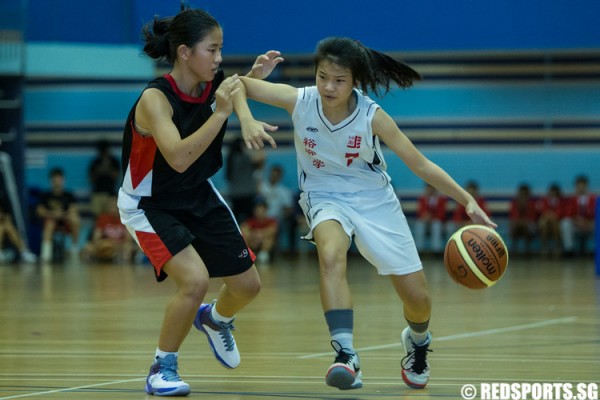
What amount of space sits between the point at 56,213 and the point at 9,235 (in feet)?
2.59

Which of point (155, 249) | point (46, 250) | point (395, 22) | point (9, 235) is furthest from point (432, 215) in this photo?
point (155, 249)

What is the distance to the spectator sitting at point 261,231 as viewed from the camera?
16.9 meters

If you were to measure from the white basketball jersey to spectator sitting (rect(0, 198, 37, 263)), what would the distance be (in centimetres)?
1192

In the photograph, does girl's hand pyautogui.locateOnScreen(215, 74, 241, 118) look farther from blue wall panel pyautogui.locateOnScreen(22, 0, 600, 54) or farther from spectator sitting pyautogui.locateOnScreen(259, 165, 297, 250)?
spectator sitting pyautogui.locateOnScreen(259, 165, 297, 250)

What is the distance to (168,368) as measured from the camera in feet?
17.0

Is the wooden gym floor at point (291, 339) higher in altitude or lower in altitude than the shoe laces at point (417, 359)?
lower

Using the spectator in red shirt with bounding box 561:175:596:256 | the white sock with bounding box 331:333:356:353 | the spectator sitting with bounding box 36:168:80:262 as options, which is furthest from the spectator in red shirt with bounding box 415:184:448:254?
the white sock with bounding box 331:333:356:353

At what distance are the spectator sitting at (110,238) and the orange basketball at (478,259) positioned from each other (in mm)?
12235

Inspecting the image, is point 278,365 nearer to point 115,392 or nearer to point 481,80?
point 115,392

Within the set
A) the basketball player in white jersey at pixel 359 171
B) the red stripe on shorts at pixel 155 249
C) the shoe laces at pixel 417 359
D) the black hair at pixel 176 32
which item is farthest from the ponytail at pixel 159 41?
the shoe laces at pixel 417 359

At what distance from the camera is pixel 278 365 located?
6098 mm

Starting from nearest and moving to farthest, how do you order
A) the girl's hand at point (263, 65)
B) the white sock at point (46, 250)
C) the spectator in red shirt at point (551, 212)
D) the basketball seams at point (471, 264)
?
1. the basketball seams at point (471, 264)
2. the girl's hand at point (263, 65)
3. the white sock at point (46, 250)
4. the spectator in red shirt at point (551, 212)

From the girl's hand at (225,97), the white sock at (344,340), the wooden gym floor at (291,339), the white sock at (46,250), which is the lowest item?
the white sock at (46,250)

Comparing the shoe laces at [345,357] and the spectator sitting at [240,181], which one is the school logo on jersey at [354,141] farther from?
the spectator sitting at [240,181]
